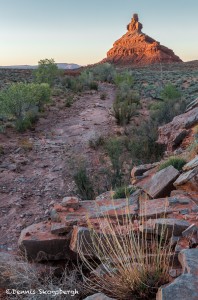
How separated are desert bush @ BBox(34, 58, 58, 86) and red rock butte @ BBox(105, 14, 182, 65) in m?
55.8

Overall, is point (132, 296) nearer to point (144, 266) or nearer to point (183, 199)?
point (144, 266)

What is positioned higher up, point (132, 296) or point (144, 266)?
point (144, 266)

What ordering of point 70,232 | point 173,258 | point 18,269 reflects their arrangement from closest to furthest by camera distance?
point 173,258, point 18,269, point 70,232

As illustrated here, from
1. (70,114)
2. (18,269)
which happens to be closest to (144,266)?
(18,269)

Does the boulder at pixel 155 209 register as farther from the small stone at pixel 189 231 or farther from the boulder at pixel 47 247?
the boulder at pixel 47 247

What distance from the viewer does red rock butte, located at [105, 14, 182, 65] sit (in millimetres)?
85438

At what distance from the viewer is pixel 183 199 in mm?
5516

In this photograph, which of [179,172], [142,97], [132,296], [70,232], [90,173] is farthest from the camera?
[142,97]

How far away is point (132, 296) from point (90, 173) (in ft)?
21.9

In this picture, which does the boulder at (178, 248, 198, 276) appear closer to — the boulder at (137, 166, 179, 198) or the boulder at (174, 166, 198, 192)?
the boulder at (174, 166, 198, 192)

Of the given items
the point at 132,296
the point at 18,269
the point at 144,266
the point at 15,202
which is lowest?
the point at 15,202

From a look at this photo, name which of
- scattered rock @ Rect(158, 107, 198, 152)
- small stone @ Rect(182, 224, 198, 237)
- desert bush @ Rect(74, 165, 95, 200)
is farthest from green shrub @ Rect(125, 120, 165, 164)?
small stone @ Rect(182, 224, 198, 237)

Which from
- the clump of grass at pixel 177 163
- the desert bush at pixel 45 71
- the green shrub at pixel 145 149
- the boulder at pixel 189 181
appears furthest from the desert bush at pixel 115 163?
the desert bush at pixel 45 71

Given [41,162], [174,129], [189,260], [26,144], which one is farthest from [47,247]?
[26,144]
